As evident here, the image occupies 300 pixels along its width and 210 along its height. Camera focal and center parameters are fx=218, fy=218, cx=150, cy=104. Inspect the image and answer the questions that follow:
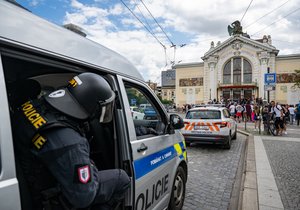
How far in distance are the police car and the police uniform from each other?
23.4 ft

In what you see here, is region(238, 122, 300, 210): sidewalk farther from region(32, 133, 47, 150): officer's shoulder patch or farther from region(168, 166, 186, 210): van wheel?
region(32, 133, 47, 150): officer's shoulder patch

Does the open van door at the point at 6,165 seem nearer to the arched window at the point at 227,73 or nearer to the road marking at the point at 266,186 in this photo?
the road marking at the point at 266,186

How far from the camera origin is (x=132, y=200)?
2.04 metres

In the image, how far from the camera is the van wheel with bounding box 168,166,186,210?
3136mm

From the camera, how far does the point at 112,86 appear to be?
2.15 meters

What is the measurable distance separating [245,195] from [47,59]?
4013 mm

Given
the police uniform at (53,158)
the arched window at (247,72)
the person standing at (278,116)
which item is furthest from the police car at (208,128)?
the arched window at (247,72)

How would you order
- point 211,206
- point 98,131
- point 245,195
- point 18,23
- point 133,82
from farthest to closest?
point 245,195 < point 211,206 < point 133,82 < point 98,131 < point 18,23

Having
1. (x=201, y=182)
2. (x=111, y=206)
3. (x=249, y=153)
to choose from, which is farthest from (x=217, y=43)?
(x=111, y=206)

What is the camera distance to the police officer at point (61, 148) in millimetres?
1285

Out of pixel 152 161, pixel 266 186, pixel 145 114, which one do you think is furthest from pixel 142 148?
pixel 266 186

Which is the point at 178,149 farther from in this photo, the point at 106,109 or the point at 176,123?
the point at 106,109

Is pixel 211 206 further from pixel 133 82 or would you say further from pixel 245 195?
pixel 133 82

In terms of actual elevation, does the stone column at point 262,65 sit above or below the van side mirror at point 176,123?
above
